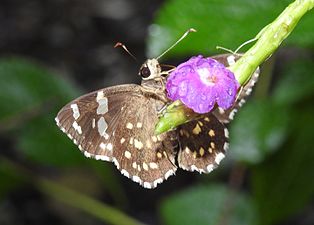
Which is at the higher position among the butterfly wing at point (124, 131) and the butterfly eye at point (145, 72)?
the butterfly eye at point (145, 72)

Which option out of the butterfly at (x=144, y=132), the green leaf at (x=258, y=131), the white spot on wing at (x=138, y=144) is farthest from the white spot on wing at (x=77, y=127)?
the green leaf at (x=258, y=131)

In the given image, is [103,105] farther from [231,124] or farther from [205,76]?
[231,124]

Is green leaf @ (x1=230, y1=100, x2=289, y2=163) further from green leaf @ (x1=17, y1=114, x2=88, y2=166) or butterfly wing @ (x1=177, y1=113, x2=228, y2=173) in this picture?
butterfly wing @ (x1=177, y1=113, x2=228, y2=173)

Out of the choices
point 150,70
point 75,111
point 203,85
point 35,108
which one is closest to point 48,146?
point 35,108

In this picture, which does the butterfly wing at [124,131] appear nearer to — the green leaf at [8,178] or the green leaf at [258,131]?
the green leaf at [258,131]

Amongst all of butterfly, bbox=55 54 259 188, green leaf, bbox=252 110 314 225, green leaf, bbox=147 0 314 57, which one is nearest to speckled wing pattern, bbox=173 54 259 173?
butterfly, bbox=55 54 259 188

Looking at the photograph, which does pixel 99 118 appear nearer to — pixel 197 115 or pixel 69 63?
pixel 197 115
